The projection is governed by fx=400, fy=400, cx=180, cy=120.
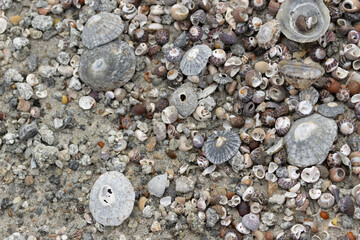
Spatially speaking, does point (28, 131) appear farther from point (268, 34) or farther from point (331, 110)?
point (331, 110)

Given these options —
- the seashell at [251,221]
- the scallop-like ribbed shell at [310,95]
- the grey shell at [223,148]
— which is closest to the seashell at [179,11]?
the grey shell at [223,148]

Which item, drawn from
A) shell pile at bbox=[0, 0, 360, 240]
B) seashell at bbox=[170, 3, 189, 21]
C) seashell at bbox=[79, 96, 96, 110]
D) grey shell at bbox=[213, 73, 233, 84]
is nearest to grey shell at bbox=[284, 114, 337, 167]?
shell pile at bbox=[0, 0, 360, 240]

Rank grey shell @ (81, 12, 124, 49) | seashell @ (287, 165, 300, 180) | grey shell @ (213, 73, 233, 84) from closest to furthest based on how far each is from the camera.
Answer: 1. seashell @ (287, 165, 300, 180)
2. grey shell @ (213, 73, 233, 84)
3. grey shell @ (81, 12, 124, 49)

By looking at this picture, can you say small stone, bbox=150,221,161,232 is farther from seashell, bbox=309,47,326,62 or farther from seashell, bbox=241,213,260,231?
seashell, bbox=309,47,326,62

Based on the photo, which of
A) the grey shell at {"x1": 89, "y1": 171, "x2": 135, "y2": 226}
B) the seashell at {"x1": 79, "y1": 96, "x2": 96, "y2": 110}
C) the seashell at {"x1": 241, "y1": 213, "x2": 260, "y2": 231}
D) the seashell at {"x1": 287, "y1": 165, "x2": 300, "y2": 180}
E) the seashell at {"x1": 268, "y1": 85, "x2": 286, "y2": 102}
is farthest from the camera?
the seashell at {"x1": 79, "y1": 96, "x2": 96, "y2": 110}

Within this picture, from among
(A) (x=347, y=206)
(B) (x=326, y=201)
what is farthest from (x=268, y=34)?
(A) (x=347, y=206)
